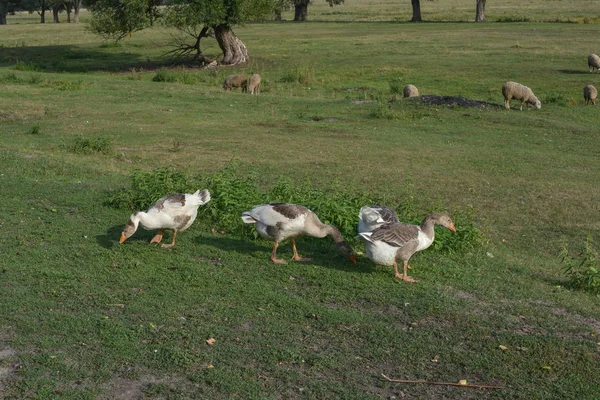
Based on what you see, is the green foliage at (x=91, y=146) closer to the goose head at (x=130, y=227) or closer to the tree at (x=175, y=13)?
the goose head at (x=130, y=227)

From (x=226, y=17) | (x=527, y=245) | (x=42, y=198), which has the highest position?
(x=226, y=17)

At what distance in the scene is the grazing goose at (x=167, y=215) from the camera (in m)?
9.07

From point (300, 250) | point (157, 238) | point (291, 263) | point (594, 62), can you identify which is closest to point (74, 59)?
point (594, 62)

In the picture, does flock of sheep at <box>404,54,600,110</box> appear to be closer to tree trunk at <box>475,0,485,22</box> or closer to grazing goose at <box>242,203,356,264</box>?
grazing goose at <box>242,203,356,264</box>

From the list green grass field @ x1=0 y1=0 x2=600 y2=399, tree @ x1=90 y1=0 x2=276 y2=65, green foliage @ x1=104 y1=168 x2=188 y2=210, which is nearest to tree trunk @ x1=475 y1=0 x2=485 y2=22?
tree @ x1=90 y1=0 x2=276 y2=65

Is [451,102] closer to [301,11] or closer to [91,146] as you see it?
[91,146]

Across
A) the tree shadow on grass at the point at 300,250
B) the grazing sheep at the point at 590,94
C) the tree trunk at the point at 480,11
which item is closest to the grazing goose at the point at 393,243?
the tree shadow on grass at the point at 300,250

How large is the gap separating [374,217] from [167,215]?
2.48m

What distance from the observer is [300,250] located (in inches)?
381

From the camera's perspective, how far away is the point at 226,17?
35344mm

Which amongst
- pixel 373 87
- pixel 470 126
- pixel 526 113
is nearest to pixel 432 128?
pixel 470 126

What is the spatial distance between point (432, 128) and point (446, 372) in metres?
15.8

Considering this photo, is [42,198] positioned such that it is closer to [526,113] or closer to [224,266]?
[224,266]

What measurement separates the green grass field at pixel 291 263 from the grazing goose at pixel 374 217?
1.87 ft
